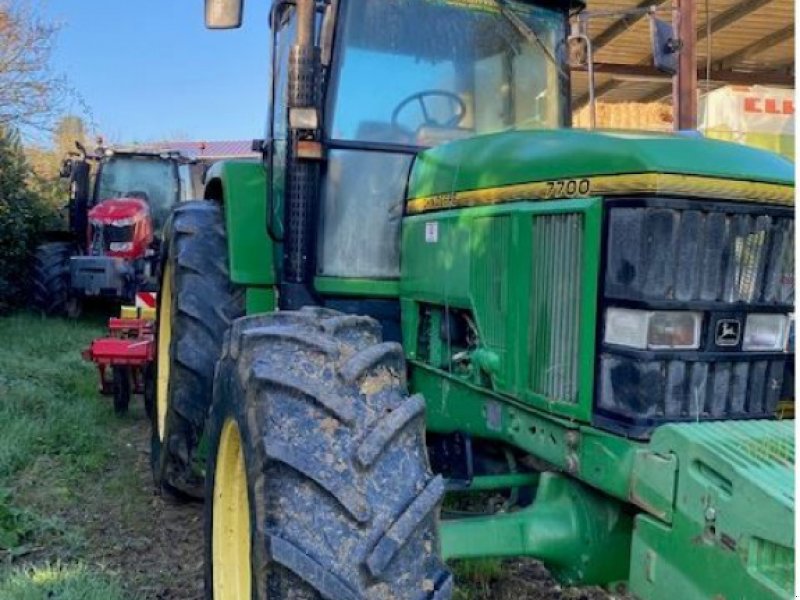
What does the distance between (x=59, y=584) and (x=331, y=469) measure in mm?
1583

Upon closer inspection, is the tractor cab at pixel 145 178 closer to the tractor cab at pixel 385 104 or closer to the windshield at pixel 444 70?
the tractor cab at pixel 385 104

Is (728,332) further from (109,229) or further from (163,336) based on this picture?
(109,229)

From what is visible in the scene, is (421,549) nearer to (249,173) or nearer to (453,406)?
(453,406)

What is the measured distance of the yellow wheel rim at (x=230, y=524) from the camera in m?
2.58

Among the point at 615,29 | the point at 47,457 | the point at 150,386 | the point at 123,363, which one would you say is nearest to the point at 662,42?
the point at 150,386

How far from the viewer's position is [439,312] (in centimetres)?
315

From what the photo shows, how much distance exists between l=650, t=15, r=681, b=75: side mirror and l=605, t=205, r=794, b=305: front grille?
147cm

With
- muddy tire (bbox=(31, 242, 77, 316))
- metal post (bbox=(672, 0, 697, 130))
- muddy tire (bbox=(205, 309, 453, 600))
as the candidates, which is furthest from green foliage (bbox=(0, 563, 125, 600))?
muddy tire (bbox=(31, 242, 77, 316))

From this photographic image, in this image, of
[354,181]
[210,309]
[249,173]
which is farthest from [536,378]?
[249,173]

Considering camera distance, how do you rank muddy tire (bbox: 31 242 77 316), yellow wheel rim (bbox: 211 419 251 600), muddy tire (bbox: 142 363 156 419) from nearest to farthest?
yellow wheel rim (bbox: 211 419 251 600) < muddy tire (bbox: 142 363 156 419) < muddy tire (bbox: 31 242 77 316)

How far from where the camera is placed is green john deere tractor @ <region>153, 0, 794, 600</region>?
6.53ft

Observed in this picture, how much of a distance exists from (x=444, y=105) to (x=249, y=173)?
107cm

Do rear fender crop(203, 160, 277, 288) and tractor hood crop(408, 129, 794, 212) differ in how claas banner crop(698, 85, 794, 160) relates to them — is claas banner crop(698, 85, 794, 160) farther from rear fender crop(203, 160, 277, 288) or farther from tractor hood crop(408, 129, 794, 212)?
tractor hood crop(408, 129, 794, 212)

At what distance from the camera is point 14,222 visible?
1117 centimetres
